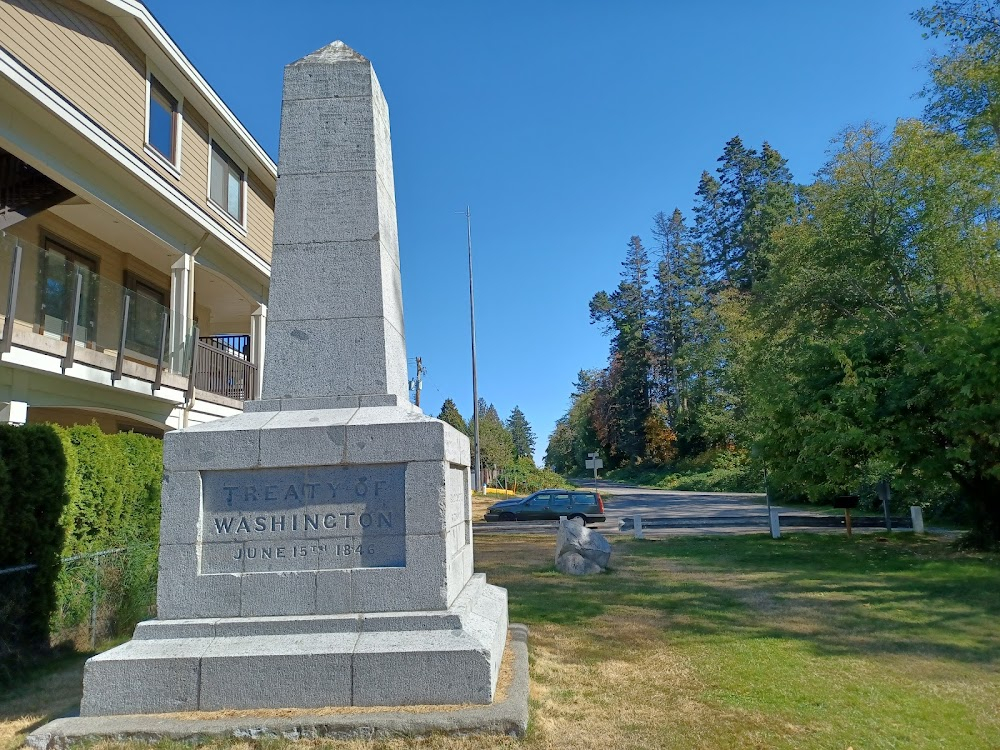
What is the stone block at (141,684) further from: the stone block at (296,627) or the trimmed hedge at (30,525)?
the trimmed hedge at (30,525)

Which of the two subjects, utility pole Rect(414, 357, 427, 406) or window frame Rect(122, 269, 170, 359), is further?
utility pole Rect(414, 357, 427, 406)

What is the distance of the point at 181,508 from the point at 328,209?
2545 mm

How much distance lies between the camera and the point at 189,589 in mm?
4594

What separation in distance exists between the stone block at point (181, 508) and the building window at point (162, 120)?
1069cm

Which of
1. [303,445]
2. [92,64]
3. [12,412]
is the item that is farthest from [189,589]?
[92,64]

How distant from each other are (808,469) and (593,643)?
877cm

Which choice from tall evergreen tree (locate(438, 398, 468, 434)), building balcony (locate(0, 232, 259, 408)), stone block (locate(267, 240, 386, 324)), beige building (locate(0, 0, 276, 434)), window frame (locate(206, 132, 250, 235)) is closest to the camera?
stone block (locate(267, 240, 386, 324))

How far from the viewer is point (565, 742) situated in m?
4.03

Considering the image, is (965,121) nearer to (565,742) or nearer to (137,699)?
(565,742)

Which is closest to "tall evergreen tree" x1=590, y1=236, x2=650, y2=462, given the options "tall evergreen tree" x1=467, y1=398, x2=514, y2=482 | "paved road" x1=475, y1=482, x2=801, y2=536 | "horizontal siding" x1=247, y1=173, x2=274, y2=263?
"tall evergreen tree" x1=467, y1=398, x2=514, y2=482

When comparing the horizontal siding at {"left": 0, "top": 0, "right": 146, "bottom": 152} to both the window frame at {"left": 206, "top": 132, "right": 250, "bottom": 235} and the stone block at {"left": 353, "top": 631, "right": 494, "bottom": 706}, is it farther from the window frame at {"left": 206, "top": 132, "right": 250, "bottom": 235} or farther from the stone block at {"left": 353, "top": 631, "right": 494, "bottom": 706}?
the stone block at {"left": 353, "top": 631, "right": 494, "bottom": 706}

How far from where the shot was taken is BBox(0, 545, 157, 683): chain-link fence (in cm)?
630

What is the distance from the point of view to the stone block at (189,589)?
15.0 ft

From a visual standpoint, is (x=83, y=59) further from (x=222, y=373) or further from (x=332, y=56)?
(x=332, y=56)
